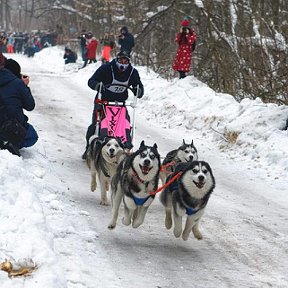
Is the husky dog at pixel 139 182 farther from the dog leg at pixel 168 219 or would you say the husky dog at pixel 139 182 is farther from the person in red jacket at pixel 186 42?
the person in red jacket at pixel 186 42

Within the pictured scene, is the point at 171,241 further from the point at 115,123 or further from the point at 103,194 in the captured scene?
the point at 115,123

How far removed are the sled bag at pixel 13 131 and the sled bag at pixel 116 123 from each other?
A: 122cm

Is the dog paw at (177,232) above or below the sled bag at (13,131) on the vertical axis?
below

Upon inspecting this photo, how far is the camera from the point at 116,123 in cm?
815

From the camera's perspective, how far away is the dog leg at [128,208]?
5559 mm

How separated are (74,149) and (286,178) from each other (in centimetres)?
384

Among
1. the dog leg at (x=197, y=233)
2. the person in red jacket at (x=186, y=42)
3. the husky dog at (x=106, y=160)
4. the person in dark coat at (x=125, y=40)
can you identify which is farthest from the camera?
the person in dark coat at (x=125, y=40)

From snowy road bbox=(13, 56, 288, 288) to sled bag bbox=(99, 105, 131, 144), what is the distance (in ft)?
2.69

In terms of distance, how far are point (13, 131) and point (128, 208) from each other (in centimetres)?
252

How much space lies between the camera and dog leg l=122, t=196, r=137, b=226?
556cm

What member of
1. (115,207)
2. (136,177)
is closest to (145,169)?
(136,177)

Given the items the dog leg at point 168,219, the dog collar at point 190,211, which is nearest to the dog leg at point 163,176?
the dog leg at point 168,219

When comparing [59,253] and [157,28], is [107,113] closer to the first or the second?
[59,253]

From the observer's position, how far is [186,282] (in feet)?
15.0
